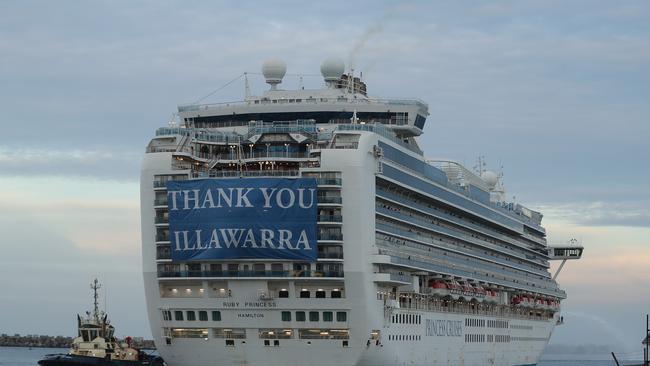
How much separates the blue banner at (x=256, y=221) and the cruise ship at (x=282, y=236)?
6cm

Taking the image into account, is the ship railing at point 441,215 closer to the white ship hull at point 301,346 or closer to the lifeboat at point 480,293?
the lifeboat at point 480,293

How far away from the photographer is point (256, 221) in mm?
78688

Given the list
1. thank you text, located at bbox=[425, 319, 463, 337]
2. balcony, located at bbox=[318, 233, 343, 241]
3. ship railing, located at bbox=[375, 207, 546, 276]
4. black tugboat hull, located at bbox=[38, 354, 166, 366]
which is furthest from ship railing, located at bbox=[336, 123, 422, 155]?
black tugboat hull, located at bbox=[38, 354, 166, 366]

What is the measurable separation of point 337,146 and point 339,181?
260 cm

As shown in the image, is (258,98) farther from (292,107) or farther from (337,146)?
(337,146)

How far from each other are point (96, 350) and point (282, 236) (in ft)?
79.0

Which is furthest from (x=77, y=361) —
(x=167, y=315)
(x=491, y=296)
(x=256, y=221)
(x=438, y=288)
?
(x=491, y=296)

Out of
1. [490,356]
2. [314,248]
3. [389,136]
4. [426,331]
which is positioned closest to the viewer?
[314,248]

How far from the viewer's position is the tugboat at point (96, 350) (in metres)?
93.0

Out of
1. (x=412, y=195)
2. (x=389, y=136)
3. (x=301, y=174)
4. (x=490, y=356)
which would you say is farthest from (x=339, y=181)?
(x=490, y=356)

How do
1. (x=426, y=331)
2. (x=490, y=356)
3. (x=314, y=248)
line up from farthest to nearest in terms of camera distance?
(x=490, y=356) < (x=426, y=331) < (x=314, y=248)

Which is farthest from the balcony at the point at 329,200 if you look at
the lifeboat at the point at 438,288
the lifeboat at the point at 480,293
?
the lifeboat at the point at 480,293

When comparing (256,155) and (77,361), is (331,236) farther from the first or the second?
(77,361)

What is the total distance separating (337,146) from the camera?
8100 cm
